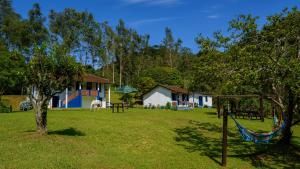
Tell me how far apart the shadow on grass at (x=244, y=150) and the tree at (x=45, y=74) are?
6.12 metres

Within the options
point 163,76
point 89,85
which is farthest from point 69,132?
point 163,76

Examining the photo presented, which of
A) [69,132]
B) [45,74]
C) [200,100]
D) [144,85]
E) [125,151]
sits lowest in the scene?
[125,151]

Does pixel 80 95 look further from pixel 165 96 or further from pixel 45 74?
pixel 45 74

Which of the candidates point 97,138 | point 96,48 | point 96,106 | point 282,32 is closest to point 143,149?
point 97,138

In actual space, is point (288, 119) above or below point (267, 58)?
below

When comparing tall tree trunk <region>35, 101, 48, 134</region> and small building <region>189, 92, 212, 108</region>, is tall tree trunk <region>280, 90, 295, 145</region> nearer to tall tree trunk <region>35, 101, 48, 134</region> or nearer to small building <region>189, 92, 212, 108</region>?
tall tree trunk <region>35, 101, 48, 134</region>

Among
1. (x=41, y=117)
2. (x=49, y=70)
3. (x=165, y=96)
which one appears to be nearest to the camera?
(x=41, y=117)

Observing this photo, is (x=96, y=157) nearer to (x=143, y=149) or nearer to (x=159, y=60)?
(x=143, y=149)

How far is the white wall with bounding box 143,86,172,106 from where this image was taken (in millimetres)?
47659

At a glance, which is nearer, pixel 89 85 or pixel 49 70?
pixel 49 70

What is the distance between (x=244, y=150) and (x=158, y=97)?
3567 centimetres

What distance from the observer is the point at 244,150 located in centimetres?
1291

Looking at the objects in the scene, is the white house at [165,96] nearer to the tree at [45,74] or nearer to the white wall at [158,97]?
the white wall at [158,97]

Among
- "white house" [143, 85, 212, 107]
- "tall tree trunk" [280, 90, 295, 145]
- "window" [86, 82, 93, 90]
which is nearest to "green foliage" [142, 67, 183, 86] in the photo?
"white house" [143, 85, 212, 107]
